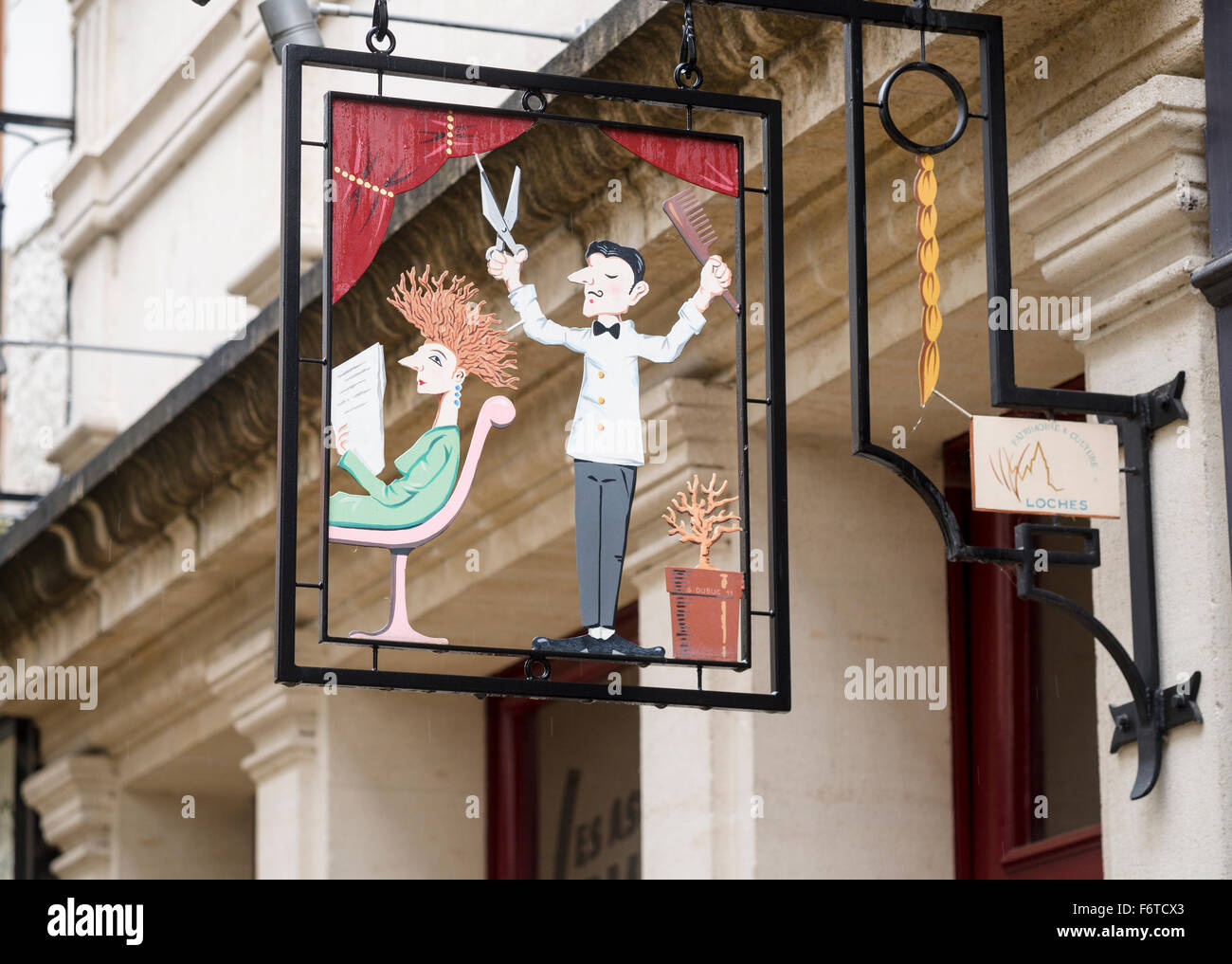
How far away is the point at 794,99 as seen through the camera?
714cm

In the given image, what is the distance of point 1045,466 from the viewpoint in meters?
5.97

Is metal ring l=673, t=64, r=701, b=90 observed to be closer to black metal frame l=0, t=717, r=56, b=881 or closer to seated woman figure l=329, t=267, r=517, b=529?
seated woman figure l=329, t=267, r=517, b=529

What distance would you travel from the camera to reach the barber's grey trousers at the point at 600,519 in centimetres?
590

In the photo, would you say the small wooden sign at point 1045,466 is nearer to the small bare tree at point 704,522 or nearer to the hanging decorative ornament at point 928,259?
the hanging decorative ornament at point 928,259

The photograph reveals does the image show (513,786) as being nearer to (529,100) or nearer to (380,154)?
(529,100)

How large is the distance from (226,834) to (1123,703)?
27.1 feet

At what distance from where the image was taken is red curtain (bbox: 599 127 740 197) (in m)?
6.10

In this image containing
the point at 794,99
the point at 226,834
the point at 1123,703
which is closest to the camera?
the point at 1123,703

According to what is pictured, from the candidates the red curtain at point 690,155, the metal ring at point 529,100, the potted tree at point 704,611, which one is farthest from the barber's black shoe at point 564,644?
the metal ring at point 529,100

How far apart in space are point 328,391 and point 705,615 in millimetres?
1075

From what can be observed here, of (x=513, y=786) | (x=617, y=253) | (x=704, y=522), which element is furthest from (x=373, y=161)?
(x=513, y=786)

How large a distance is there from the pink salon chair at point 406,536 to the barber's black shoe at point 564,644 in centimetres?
24
